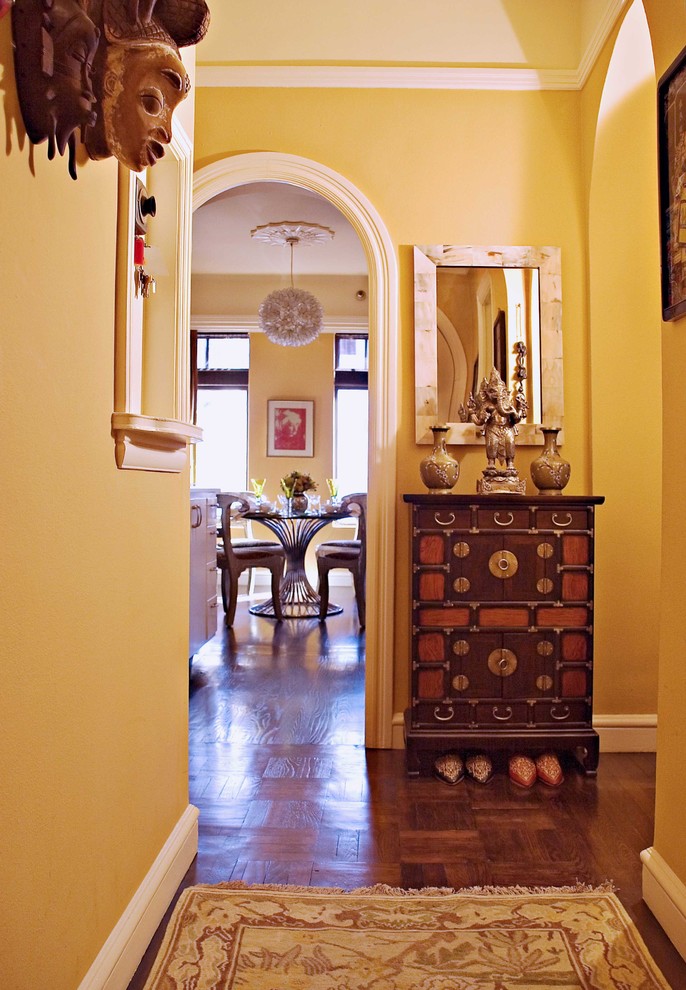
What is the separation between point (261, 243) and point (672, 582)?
6084 mm

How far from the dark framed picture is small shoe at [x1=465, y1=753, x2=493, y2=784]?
6.04 feet

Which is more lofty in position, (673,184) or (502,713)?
(673,184)

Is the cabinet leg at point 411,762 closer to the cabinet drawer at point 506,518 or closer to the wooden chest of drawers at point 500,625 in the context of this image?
the wooden chest of drawers at point 500,625

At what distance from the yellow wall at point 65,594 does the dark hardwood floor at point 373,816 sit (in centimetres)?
43

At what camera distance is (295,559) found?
23.8ft

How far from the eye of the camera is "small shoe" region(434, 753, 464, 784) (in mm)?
3037

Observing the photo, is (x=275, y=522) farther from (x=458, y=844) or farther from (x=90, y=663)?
(x=90, y=663)

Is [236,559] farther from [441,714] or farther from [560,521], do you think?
[560,521]

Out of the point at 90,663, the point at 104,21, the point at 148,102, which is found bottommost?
the point at 90,663

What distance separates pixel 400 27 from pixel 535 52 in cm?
60

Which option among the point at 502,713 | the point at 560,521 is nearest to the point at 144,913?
the point at 502,713

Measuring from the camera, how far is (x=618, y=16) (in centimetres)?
301

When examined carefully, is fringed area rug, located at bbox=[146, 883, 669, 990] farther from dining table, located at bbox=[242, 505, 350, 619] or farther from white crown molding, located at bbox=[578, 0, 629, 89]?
dining table, located at bbox=[242, 505, 350, 619]

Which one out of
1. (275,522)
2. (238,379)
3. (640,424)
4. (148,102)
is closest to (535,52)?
(640,424)
